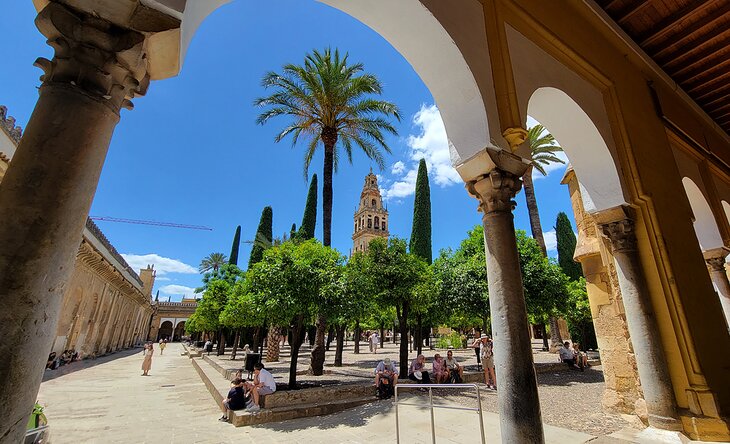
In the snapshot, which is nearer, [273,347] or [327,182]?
[327,182]

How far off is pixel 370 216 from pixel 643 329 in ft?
181

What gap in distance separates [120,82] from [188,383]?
1406cm

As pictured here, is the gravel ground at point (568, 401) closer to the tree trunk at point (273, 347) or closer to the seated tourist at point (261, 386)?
the seated tourist at point (261, 386)

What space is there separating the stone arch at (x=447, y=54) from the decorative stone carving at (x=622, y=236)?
9.34ft

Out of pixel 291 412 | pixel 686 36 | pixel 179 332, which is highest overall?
pixel 686 36

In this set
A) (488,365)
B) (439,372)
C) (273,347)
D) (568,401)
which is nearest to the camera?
(568,401)

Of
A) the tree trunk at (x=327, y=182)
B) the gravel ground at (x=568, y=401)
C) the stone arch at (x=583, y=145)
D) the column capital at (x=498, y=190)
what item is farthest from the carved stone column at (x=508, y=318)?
the tree trunk at (x=327, y=182)

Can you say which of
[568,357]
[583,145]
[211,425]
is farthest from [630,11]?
[568,357]

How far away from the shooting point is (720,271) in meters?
7.14

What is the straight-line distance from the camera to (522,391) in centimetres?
281

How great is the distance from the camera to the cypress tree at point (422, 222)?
1278 inches

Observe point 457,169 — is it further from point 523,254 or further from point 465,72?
point 523,254

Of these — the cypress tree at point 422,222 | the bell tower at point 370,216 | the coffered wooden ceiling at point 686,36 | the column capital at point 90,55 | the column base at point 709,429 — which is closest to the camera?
the column capital at point 90,55

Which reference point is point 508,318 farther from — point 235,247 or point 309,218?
point 235,247
